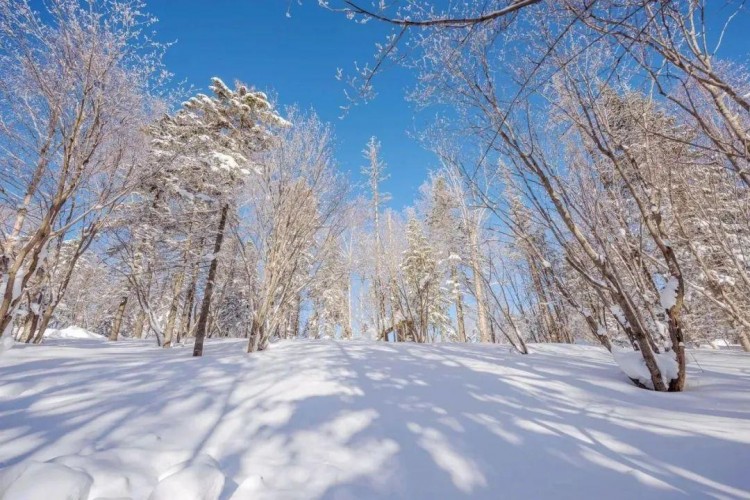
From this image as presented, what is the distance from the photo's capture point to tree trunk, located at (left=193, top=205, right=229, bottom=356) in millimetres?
7016

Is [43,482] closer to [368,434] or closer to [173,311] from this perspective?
[368,434]

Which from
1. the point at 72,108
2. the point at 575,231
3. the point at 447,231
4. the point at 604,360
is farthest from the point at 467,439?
the point at 447,231

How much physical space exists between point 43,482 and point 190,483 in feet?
1.95

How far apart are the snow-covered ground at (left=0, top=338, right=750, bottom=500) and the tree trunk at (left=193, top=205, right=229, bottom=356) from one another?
308 centimetres

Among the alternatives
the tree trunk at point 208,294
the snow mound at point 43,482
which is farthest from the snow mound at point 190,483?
the tree trunk at point 208,294

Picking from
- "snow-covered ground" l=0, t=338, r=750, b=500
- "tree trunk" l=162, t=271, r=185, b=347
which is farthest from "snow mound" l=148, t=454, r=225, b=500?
"tree trunk" l=162, t=271, r=185, b=347

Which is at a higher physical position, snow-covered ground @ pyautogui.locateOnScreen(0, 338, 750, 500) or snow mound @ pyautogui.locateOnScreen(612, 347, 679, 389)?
snow mound @ pyautogui.locateOnScreen(612, 347, 679, 389)

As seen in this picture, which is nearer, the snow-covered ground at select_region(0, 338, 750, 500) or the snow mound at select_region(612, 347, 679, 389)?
the snow-covered ground at select_region(0, 338, 750, 500)

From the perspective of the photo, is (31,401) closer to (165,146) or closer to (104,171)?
(104,171)

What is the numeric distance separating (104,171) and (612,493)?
24.9ft

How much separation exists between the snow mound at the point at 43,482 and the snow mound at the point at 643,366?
4.57 m

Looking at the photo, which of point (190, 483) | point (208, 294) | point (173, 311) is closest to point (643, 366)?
point (190, 483)

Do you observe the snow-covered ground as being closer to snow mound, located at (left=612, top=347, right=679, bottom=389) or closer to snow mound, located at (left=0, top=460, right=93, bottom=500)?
snow mound, located at (left=0, top=460, right=93, bottom=500)

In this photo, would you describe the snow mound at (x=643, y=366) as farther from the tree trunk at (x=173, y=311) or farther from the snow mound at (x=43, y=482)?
the tree trunk at (x=173, y=311)
